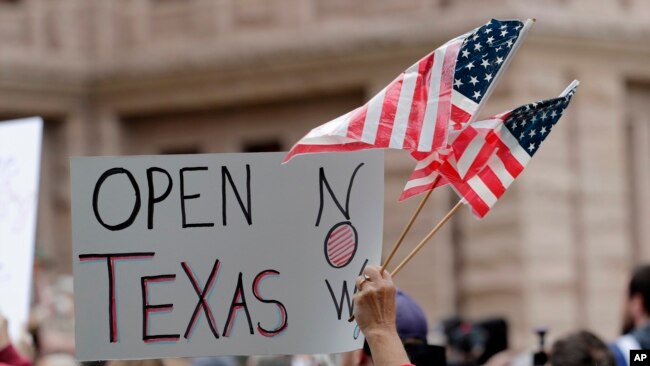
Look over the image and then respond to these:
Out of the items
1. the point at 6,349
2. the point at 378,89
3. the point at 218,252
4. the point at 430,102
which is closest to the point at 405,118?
the point at 430,102

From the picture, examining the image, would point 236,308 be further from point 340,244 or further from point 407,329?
point 407,329

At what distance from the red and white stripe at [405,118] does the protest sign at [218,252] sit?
204mm

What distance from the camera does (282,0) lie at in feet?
62.0

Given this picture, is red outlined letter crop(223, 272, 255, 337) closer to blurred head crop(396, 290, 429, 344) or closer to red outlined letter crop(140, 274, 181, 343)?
red outlined letter crop(140, 274, 181, 343)

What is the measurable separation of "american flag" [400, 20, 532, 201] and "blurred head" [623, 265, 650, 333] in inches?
89.3

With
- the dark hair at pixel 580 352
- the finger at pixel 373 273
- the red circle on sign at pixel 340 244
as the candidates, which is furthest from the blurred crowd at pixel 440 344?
the finger at pixel 373 273

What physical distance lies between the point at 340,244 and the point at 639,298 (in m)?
2.39

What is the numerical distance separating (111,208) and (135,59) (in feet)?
47.7

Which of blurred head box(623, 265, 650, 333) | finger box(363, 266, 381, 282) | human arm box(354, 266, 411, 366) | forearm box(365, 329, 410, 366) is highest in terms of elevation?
blurred head box(623, 265, 650, 333)

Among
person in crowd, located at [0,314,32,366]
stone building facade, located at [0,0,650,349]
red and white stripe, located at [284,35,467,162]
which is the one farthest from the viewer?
stone building facade, located at [0,0,650,349]

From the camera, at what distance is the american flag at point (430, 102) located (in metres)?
5.31

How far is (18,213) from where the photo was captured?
333 inches

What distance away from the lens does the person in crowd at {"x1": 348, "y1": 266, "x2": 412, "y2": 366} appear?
15.3 ft

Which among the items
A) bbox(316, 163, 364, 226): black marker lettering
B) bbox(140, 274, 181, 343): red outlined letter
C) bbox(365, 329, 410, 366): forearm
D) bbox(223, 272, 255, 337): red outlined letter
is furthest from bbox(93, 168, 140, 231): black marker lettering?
bbox(365, 329, 410, 366): forearm
